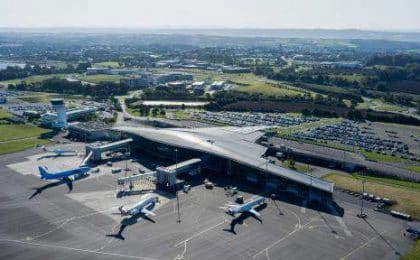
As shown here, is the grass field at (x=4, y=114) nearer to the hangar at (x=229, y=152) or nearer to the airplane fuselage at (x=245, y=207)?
the hangar at (x=229, y=152)

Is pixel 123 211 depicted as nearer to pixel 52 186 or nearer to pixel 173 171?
pixel 173 171

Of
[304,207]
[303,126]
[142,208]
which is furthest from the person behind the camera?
[303,126]

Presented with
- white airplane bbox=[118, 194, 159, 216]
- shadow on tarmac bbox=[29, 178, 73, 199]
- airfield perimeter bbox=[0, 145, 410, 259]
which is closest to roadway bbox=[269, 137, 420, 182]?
airfield perimeter bbox=[0, 145, 410, 259]

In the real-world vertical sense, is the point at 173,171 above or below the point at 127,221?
above

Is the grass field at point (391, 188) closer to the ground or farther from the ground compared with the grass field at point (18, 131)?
farther from the ground

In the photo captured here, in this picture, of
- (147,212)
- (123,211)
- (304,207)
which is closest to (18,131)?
(123,211)

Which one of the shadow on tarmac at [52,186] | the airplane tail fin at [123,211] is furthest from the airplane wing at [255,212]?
the shadow on tarmac at [52,186]
